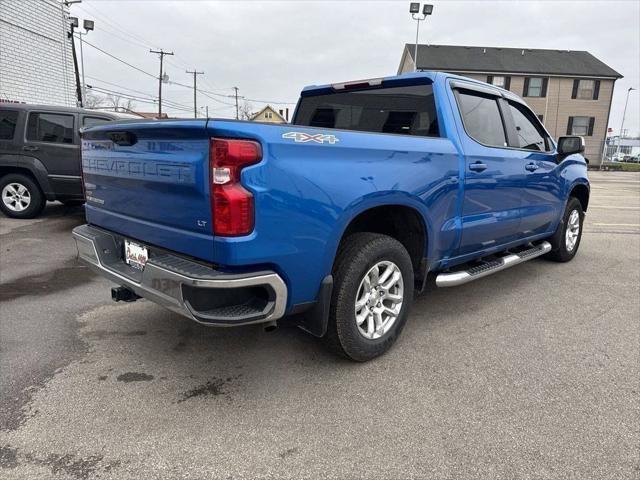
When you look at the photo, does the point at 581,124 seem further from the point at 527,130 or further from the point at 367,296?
the point at 367,296

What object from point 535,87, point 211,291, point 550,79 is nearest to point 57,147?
point 211,291

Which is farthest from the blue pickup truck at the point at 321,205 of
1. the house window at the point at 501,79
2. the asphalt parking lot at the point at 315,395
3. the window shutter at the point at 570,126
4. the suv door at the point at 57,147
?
the window shutter at the point at 570,126

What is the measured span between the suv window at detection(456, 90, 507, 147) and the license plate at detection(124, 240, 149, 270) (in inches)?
102

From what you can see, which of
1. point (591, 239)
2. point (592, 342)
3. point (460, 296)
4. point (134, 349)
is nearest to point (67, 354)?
point (134, 349)

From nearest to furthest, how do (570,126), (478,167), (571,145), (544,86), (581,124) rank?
(478,167) → (571,145) → (544,86) → (570,126) → (581,124)

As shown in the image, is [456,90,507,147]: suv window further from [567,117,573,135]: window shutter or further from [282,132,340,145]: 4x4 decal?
[567,117,573,135]: window shutter

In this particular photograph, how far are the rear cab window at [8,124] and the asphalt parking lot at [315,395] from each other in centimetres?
462

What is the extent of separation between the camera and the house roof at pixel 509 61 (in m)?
35.5

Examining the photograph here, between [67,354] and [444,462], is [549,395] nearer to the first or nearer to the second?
[444,462]

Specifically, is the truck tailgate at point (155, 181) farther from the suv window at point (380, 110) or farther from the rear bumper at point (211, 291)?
the suv window at point (380, 110)

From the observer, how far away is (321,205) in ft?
8.34

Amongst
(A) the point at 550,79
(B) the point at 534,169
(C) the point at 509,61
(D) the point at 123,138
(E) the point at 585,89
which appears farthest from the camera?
(E) the point at 585,89

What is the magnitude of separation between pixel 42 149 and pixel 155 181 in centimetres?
651

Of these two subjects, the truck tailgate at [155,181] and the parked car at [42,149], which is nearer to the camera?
the truck tailgate at [155,181]
